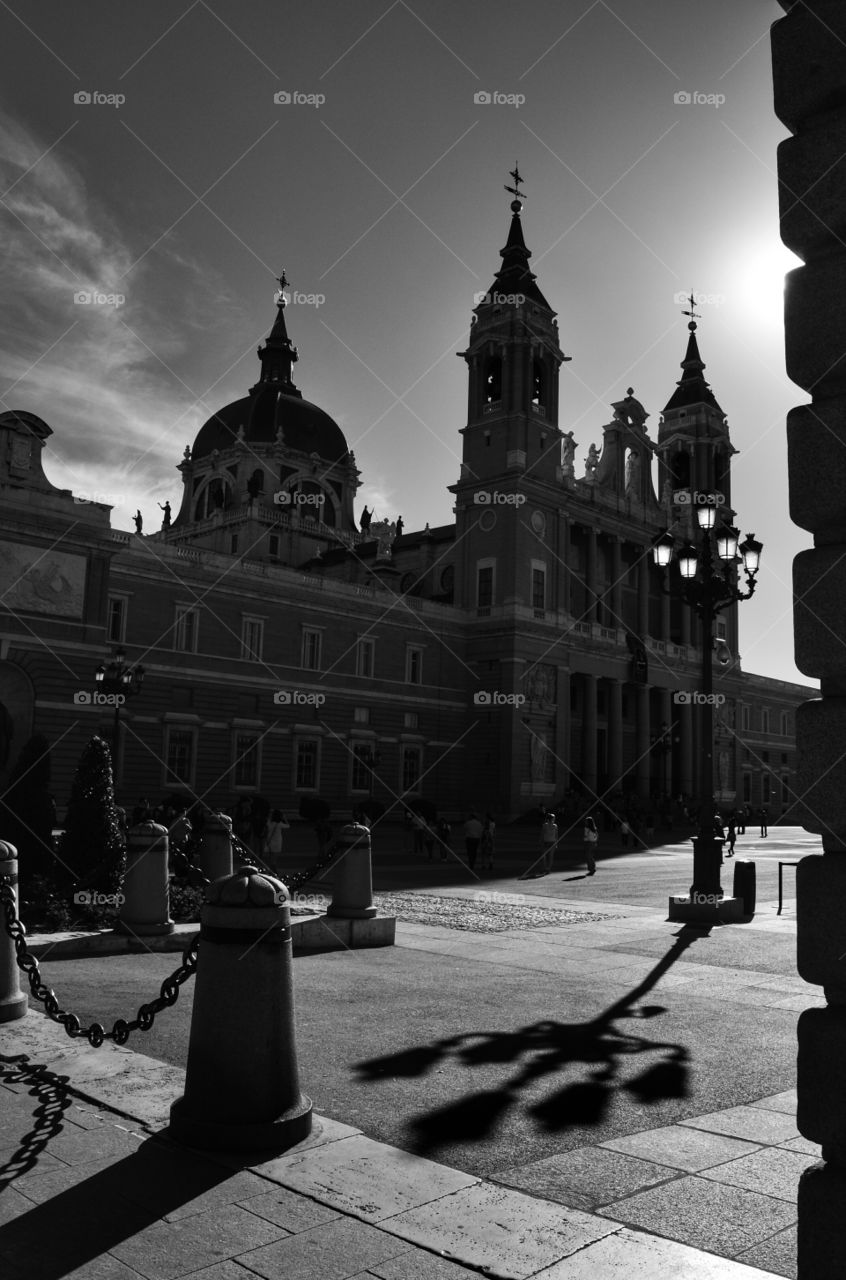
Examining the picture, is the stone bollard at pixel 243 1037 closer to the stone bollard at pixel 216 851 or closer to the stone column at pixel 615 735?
the stone bollard at pixel 216 851

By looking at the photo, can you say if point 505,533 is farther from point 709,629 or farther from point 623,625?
point 709,629

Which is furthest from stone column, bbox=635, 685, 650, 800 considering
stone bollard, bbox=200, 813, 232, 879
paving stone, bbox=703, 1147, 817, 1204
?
paving stone, bbox=703, 1147, 817, 1204

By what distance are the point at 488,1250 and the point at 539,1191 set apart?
0.72m

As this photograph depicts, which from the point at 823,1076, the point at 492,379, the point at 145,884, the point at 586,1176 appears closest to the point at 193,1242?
the point at 586,1176

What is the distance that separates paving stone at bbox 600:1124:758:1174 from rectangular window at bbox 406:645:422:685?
46.3m

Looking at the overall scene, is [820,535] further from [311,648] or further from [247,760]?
[311,648]

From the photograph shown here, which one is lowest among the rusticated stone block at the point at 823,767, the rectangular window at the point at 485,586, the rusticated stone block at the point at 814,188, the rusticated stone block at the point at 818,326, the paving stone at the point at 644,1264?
→ the paving stone at the point at 644,1264

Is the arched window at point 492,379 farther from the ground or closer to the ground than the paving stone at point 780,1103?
farther from the ground

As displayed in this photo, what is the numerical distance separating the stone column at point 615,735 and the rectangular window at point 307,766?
65.7 ft

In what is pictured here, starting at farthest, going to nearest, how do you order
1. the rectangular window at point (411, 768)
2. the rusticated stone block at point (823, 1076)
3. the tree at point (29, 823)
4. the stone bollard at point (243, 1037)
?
the rectangular window at point (411, 768), the tree at point (29, 823), the stone bollard at point (243, 1037), the rusticated stone block at point (823, 1076)

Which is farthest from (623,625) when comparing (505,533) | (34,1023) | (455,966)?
(34,1023)

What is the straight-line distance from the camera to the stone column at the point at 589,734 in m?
57.4

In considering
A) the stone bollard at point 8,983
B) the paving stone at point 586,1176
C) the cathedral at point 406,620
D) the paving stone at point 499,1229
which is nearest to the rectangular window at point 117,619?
the cathedral at point 406,620

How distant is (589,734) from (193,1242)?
55.4 meters
